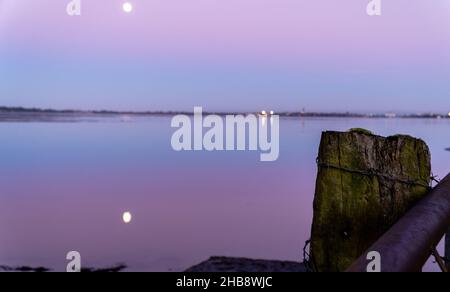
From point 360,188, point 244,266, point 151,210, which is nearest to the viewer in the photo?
point 360,188

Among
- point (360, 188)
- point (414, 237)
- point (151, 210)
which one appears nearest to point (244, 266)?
point (360, 188)

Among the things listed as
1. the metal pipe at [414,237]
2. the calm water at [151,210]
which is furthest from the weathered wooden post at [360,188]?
the calm water at [151,210]

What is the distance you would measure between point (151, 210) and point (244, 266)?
11135mm

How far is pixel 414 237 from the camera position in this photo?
2393 mm

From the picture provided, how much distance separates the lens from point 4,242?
54.9 ft

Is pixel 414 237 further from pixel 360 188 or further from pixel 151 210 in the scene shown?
pixel 151 210

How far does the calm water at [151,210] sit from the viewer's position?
14.7m

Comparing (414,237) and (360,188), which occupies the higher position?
(360,188)

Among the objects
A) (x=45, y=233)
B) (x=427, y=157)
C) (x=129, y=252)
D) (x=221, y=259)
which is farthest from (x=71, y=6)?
(x=45, y=233)

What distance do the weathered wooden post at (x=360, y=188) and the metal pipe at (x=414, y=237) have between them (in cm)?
19

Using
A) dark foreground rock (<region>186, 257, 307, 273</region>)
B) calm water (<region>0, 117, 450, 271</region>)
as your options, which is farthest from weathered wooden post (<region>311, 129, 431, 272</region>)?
calm water (<region>0, 117, 450, 271</region>)

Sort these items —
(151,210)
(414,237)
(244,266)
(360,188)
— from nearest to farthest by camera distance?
(414,237) → (360,188) → (244,266) → (151,210)

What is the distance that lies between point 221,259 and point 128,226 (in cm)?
823

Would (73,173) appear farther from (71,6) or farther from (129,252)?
(71,6)
